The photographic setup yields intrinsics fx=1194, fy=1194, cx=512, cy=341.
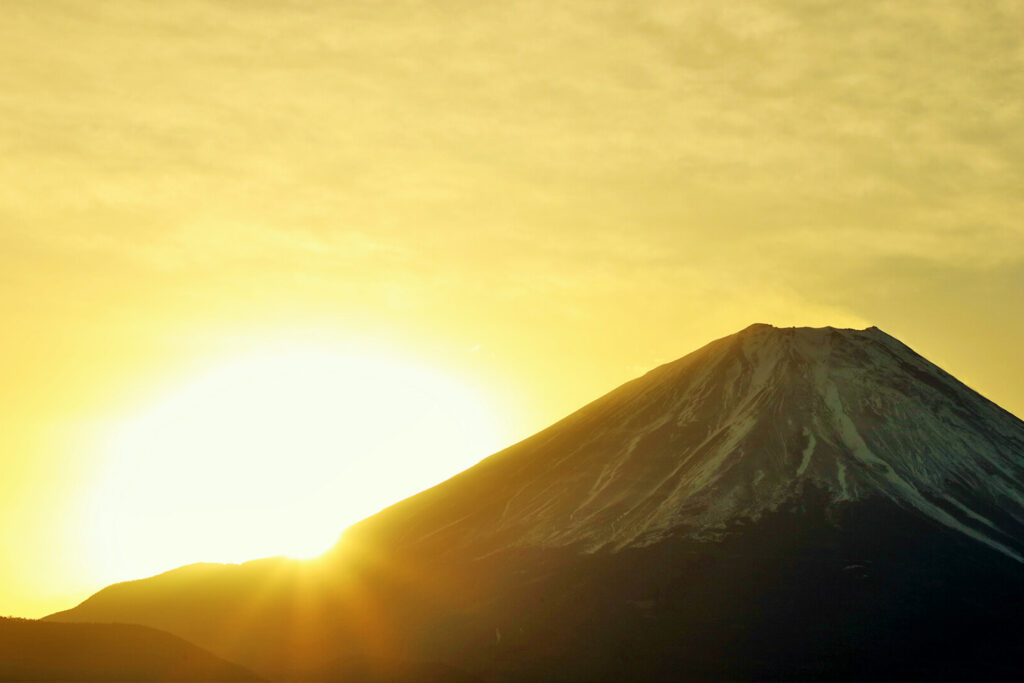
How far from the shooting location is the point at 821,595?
483 ft

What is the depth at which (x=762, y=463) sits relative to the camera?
6757 inches

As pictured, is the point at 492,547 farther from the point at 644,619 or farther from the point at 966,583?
the point at 966,583

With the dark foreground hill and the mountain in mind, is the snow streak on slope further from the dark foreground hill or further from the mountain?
the dark foreground hill

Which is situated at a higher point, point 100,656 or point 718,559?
point 100,656

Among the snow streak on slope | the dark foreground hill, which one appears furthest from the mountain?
the dark foreground hill

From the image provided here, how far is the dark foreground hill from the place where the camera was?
327ft

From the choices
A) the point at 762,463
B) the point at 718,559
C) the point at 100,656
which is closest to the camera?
the point at 100,656

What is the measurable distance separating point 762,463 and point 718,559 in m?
22.1

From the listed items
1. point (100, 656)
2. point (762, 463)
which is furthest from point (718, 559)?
point (100, 656)

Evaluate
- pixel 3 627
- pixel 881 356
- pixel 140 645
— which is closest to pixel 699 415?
pixel 881 356

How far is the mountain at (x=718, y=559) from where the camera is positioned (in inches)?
5522

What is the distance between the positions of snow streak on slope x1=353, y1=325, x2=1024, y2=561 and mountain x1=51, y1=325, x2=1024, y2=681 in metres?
0.37

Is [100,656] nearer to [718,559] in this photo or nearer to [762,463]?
[718,559]

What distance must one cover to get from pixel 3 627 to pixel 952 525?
116 metres
